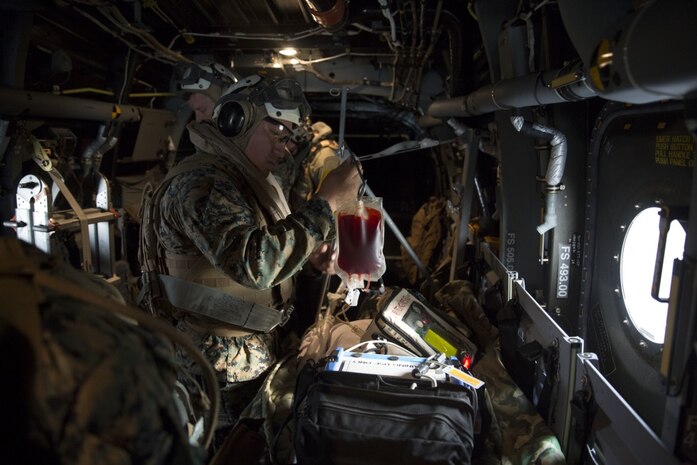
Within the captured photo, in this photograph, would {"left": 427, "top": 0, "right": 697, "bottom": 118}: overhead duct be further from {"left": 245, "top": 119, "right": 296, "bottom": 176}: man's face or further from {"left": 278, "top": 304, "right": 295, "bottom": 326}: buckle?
{"left": 278, "top": 304, "right": 295, "bottom": 326}: buckle

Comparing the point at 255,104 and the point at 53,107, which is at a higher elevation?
the point at 53,107

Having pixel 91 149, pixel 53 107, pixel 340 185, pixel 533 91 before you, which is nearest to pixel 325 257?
pixel 340 185

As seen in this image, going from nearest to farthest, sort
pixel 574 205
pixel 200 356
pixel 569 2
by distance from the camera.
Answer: pixel 200 356
pixel 569 2
pixel 574 205

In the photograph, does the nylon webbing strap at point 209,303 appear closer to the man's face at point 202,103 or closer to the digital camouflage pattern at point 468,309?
the man's face at point 202,103

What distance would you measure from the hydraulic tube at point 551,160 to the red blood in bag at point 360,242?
3.44 feet

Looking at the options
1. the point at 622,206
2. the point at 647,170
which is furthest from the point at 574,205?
the point at 647,170

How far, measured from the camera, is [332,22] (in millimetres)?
3408

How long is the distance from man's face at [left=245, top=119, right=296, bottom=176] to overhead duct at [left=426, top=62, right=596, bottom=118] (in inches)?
47.6

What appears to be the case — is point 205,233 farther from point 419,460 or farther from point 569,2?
point 569,2

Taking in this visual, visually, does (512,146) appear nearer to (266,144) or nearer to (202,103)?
(266,144)

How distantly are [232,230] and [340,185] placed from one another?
1.74ft

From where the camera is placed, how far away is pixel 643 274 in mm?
2420

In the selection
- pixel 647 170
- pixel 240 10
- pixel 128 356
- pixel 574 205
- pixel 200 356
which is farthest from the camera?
pixel 240 10

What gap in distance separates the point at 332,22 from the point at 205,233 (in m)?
2.17
